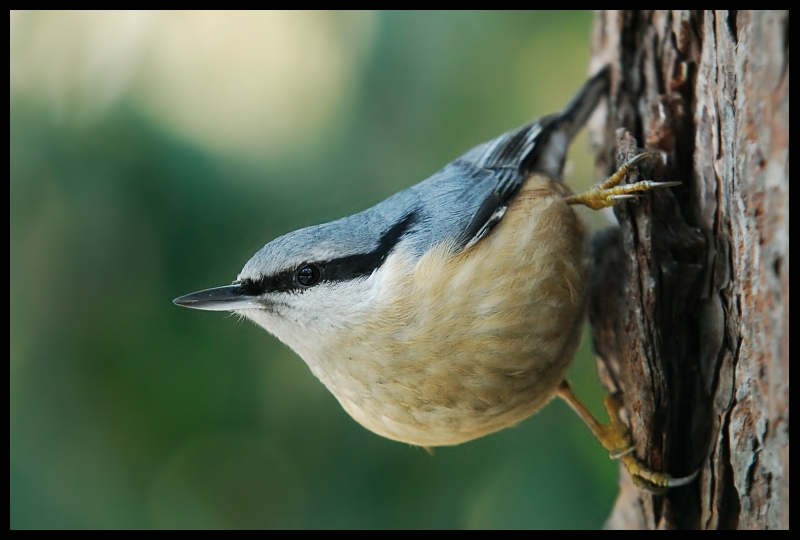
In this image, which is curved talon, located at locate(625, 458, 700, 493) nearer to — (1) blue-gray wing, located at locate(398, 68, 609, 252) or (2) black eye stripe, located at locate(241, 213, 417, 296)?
(1) blue-gray wing, located at locate(398, 68, 609, 252)

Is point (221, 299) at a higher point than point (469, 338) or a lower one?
higher

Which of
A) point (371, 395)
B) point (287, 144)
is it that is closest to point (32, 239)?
point (287, 144)

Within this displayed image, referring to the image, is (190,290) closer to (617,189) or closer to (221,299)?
(221,299)

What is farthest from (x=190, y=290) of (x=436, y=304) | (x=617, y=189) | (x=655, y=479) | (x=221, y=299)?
(x=655, y=479)

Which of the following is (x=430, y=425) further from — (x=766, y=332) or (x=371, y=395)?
(x=766, y=332)

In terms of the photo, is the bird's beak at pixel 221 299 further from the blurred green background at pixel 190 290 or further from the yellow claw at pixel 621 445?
the yellow claw at pixel 621 445

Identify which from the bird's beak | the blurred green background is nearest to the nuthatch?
the bird's beak

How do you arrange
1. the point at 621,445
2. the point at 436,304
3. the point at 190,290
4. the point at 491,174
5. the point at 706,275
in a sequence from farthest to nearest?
the point at 190,290 < the point at 491,174 < the point at 621,445 < the point at 436,304 < the point at 706,275
